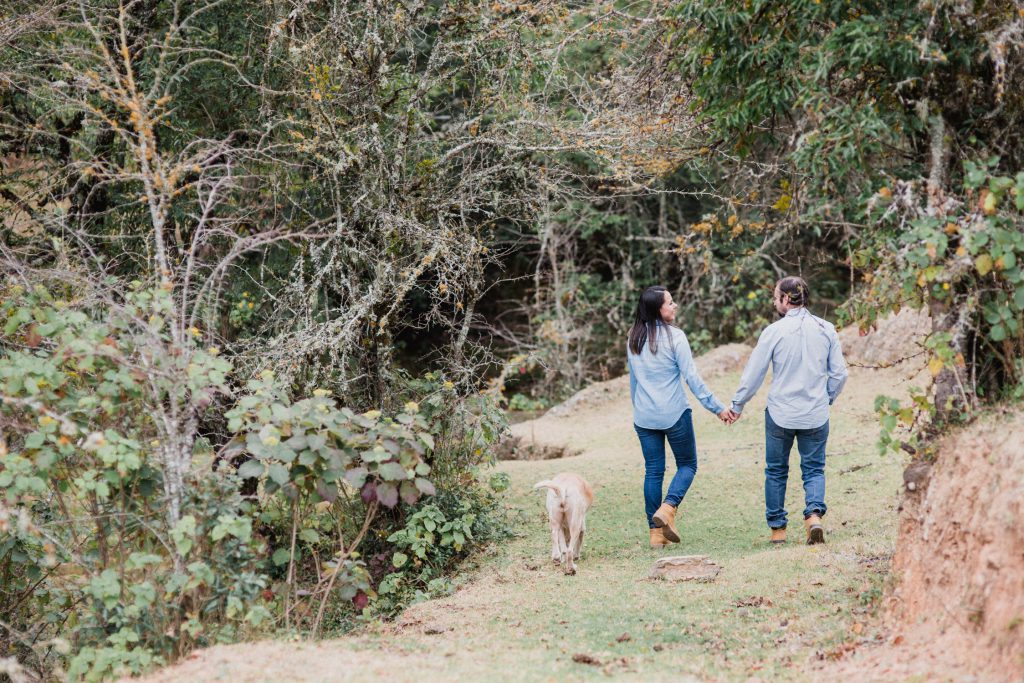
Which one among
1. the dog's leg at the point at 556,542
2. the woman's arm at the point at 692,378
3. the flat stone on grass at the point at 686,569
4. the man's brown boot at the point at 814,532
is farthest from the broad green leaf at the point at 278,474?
the man's brown boot at the point at 814,532

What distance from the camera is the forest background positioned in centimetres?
522

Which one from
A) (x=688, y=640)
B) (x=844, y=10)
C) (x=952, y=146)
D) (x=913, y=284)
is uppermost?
(x=844, y=10)

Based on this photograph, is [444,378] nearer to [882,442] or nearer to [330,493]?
[330,493]

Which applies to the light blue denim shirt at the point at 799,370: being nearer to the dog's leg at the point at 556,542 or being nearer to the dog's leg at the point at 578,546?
the dog's leg at the point at 578,546

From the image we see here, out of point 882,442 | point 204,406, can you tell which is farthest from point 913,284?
point 204,406

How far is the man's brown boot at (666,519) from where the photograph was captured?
6961mm

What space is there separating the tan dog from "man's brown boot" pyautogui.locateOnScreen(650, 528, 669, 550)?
2.12 ft

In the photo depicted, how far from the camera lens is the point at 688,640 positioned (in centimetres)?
518

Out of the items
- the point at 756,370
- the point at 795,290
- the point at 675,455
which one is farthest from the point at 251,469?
the point at 795,290

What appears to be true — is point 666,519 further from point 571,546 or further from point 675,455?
point 571,546

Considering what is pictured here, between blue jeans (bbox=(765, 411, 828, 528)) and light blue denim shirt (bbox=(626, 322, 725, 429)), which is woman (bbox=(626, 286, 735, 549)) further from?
blue jeans (bbox=(765, 411, 828, 528))

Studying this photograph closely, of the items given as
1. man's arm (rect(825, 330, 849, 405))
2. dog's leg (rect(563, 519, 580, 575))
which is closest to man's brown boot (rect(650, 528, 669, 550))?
dog's leg (rect(563, 519, 580, 575))

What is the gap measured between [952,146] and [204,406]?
467 centimetres

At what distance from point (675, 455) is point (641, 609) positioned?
1657 millimetres
